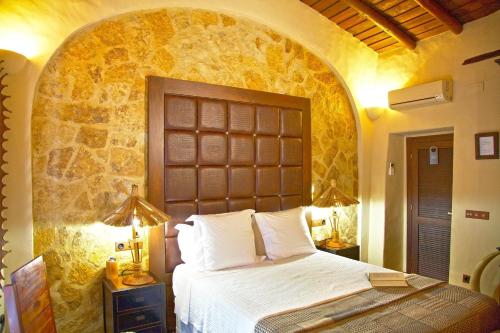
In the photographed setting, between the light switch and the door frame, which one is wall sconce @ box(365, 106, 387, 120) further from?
the light switch

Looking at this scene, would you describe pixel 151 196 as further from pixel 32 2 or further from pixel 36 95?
pixel 32 2

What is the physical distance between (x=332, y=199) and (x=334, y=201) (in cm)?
3

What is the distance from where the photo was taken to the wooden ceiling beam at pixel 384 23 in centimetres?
342

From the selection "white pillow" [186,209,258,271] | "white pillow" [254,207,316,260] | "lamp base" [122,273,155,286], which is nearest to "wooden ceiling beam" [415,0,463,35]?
"white pillow" [254,207,316,260]

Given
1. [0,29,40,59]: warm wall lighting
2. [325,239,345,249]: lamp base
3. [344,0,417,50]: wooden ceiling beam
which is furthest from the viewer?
[325,239,345,249]: lamp base

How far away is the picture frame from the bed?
1.53 m

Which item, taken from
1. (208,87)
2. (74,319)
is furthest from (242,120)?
(74,319)

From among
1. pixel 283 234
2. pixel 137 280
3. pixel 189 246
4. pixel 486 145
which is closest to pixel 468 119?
pixel 486 145

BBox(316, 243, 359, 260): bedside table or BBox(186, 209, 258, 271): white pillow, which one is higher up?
BBox(186, 209, 258, 271): white pillow

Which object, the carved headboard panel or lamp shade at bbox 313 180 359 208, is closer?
the carved headboard panel

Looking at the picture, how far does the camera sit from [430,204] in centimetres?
A: 398

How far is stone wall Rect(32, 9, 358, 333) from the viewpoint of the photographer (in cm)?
249

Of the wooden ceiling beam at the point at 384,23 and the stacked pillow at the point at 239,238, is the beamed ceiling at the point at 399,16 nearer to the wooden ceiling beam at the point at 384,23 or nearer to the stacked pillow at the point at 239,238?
the wooden ceiling beam at the point at 384,23

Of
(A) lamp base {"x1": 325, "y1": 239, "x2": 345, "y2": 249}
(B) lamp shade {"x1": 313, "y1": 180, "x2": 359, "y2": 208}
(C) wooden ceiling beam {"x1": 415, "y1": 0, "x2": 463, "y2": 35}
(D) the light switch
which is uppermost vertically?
(C) wooden ceiling beam {"x1": 415, "y1": 0, "x2": 463, "y2": 35}
